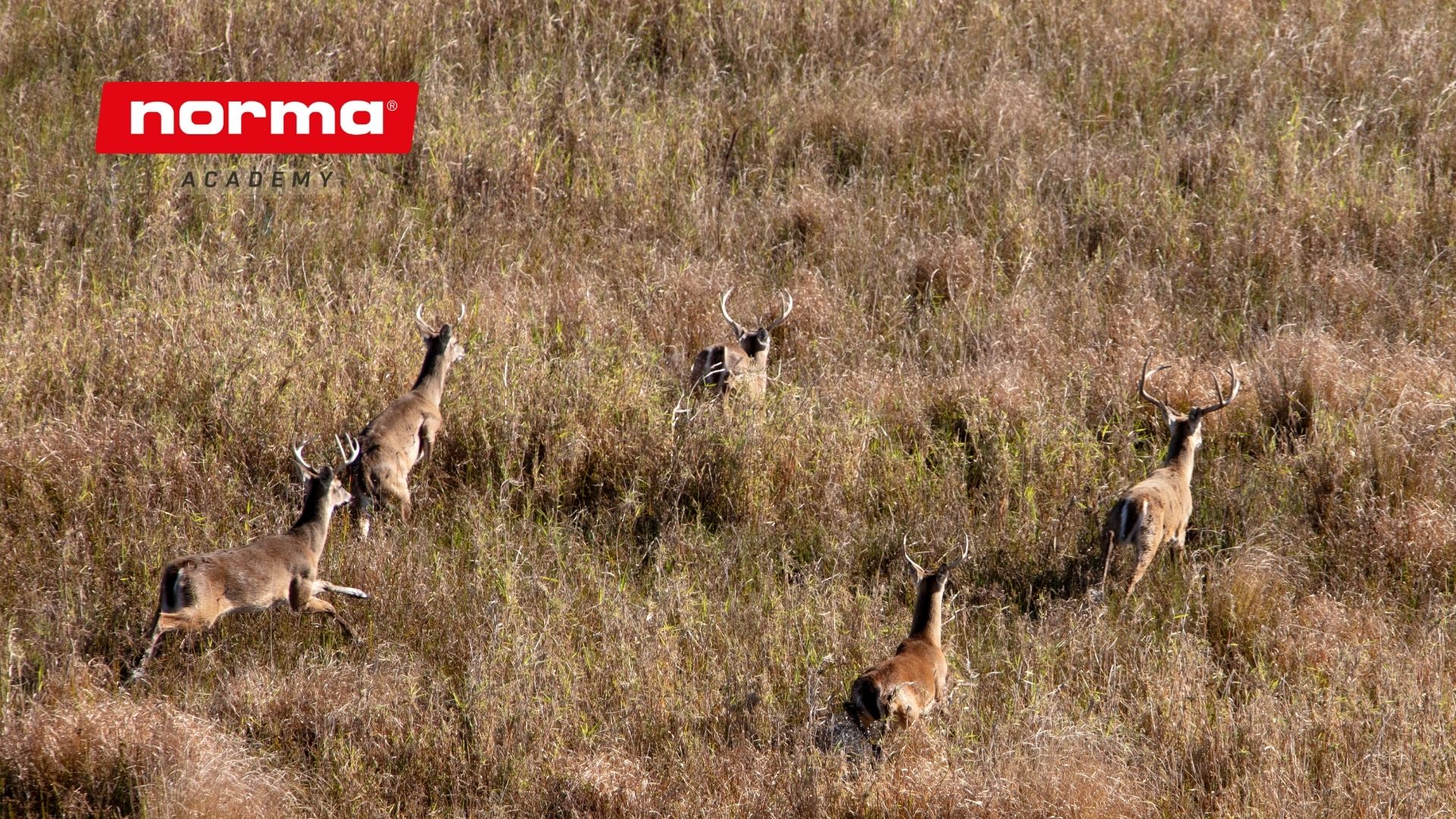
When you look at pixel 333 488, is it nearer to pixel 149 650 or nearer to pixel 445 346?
pixel 149 650

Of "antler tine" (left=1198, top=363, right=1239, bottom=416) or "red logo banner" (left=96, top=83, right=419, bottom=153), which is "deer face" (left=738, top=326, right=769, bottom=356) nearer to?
"antler tine" (left=1198, top=363, right=1239, bottom=416)

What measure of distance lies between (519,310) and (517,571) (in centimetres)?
265

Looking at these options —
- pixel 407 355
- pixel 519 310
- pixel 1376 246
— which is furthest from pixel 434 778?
pixel 1376 246

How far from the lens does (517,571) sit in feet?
20.9

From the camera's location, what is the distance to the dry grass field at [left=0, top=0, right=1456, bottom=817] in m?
5.40

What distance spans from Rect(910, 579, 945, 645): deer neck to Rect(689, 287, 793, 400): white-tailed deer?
2.01 meters

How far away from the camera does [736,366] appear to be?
7844mm

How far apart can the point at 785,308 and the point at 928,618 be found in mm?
3445

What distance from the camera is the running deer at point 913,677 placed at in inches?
208

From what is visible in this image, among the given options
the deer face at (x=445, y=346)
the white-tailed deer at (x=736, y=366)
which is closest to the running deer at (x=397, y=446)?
the deer face at (x=445, y=346)

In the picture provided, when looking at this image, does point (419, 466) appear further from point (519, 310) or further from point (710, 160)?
point (710, 160)

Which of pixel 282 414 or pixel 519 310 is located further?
pixel 519 310

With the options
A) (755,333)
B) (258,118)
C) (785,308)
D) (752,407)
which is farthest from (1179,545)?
(258,118)

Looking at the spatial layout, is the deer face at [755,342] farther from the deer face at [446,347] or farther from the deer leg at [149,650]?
the deer leg at [149,650]
